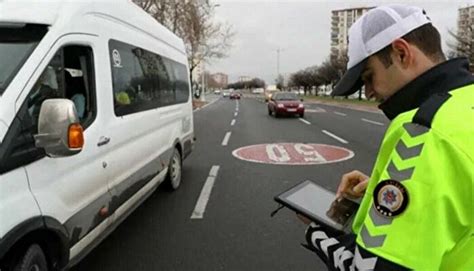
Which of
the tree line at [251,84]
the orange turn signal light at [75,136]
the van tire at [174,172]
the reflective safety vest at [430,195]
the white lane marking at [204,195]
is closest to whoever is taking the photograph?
the reflective safety vest at [430,195]

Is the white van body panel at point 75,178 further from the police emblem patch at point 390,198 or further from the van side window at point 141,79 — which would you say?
the police emblem patch at point 390,198

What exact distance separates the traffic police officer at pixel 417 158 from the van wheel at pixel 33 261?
2.03 meters

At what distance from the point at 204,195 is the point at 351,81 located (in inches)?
217

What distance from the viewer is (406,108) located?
1.25 m

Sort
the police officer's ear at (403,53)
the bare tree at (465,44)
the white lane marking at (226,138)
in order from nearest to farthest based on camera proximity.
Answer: the police officer's ear at (403,53), the white lane marking at (226,138), the bare tree at (465,44)

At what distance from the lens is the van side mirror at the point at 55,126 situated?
99.9 inches

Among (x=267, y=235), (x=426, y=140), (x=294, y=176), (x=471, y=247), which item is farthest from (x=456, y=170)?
(x=294, y=176)

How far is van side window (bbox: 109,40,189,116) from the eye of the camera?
4227 millimetres

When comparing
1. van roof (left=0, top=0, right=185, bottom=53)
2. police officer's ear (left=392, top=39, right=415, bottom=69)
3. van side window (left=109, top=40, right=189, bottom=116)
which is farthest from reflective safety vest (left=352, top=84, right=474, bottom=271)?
van side window (left=109, top=40, right=189, bottom=116)

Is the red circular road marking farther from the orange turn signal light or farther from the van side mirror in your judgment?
the van side mirror

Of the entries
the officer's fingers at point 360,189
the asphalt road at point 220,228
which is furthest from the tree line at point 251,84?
the officer's fingers at point 360,189

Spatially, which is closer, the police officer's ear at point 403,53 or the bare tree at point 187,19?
the police officer's ear at point 403,53

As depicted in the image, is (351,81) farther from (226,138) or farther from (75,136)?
(226,138)

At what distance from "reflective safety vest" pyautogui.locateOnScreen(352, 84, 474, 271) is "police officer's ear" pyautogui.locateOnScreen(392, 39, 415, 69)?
20 cm
